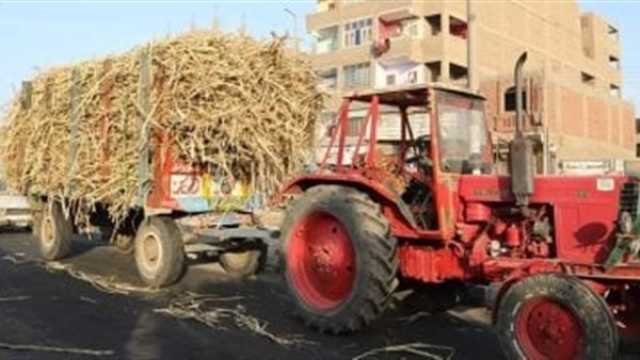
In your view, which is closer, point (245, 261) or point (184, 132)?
point (184, 132)

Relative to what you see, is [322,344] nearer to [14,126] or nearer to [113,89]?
[113,89]

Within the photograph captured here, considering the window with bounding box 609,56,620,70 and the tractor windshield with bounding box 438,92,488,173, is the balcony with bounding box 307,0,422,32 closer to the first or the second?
the window with bounding box 609,56,620,70

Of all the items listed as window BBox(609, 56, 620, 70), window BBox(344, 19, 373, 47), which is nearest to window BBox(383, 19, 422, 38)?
window BBox(344, 19, 373, 47)

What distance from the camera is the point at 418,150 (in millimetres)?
10094

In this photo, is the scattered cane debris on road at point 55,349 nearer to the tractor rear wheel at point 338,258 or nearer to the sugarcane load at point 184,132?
the tractor rear wheel at point 338,258

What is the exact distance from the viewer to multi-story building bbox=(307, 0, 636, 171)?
67.7m

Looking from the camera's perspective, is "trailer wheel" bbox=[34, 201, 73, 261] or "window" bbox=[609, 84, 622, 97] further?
"window" bbox=[609, 84, 622, 97]

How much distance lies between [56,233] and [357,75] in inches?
2353

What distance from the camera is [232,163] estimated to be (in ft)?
42.0

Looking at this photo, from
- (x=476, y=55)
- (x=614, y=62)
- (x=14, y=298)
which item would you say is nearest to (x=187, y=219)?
(x=14, y=298)

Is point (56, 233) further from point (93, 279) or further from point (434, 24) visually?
point (434, 24)

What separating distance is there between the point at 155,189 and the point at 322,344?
4.38 metres

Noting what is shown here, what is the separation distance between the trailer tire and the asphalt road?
0.42 metres

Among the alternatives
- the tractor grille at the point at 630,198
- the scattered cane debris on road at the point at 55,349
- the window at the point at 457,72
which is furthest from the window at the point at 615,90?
the scattered cane debris on road at the point at 55,349
